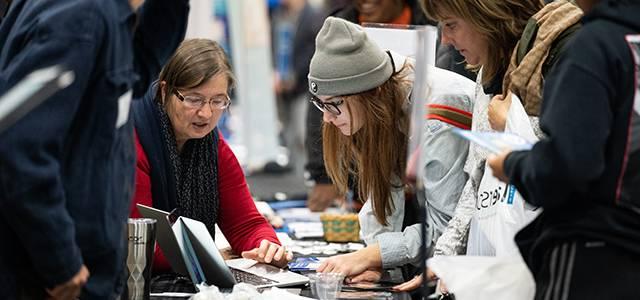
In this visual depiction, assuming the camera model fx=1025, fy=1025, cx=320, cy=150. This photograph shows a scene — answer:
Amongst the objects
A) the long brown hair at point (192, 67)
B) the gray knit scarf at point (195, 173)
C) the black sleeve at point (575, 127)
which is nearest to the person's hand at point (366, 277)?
the gray knit scarf at point (195, 173)

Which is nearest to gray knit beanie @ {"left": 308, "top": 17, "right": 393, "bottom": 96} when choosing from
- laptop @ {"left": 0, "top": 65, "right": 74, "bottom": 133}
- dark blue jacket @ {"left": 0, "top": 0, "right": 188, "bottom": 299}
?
dark blue jacket @ {"left": 0, "top": 0, "right": 188, "bottom": 299}

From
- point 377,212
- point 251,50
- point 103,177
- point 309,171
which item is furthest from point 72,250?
point 251,50

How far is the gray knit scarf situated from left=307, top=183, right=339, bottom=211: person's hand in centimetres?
175

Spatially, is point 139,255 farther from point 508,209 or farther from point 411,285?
point 508,209

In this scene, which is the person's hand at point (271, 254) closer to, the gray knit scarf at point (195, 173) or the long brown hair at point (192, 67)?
the gray knit scarf at point (195, 173)

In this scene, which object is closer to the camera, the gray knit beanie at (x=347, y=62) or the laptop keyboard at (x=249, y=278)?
the laptop keyboard at (x=249, y=278)

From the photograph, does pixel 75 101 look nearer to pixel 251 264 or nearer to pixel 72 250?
pixel 72 250

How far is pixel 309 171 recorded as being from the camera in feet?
17.6

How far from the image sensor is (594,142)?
6.30 feet

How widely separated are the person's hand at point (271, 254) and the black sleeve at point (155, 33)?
848 mm

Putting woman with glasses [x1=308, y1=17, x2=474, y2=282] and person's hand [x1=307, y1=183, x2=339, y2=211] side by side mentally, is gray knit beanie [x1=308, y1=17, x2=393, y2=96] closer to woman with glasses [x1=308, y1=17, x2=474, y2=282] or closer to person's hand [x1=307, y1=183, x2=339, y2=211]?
woman with glasses [x1=308, y1=17, x2=474, y2=282]

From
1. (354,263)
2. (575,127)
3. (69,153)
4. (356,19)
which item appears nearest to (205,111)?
(354,263)

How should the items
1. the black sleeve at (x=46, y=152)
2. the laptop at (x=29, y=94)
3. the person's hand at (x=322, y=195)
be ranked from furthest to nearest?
1. the person's hand at (x=322, y=195)
2. the black sleeve at (x=46, y=152)
3. the laptop at (x=29, y=94)

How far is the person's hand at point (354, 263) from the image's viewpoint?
2844mm
